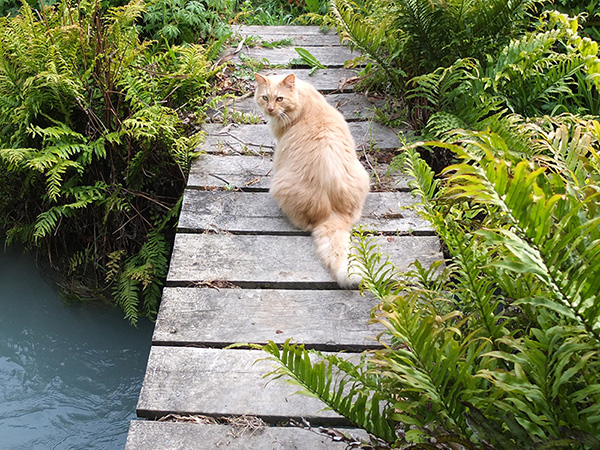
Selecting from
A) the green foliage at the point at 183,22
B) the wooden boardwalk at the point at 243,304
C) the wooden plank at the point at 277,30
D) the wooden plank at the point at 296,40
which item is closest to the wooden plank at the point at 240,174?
the wooden boardwalk at the point at 243,304

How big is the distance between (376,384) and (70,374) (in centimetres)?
261

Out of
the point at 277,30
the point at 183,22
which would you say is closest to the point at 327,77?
the point at 277,30

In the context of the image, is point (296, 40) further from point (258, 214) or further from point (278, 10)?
point (258, 214)

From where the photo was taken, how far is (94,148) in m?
3.80

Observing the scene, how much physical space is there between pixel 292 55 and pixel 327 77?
0.54 meters

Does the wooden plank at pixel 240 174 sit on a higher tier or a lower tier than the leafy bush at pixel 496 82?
lower

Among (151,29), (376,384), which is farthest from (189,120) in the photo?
(376,384)

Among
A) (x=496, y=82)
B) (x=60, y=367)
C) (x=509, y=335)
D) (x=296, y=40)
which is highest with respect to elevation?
(x=496, y=82)

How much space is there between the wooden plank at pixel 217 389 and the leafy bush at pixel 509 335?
40 cm

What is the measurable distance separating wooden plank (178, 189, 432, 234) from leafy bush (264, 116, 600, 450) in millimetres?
1089

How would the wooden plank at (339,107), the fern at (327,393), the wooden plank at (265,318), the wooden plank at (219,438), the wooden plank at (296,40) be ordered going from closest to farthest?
1. the fern at (327,393)
2. the wooden plank at (219,438)
3. the wooden plank at (265,318)
4. the wooden plank at (339,107)
5. the wooden plank at (296,40)

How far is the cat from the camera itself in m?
3.05

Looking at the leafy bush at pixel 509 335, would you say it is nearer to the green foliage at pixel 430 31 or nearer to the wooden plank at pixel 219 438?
the wooden plank at pixel 219 438

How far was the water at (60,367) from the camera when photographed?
3.47 meters
